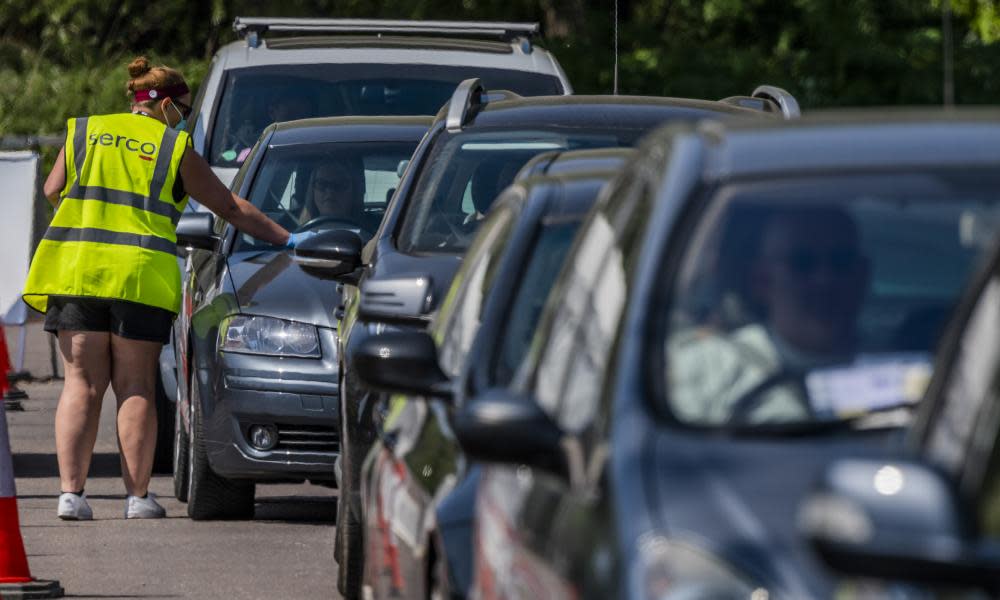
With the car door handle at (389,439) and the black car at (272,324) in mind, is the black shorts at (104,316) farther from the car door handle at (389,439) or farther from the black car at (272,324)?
the car door handle at (389,439)

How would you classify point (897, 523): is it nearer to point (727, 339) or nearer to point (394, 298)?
point (727, 339)

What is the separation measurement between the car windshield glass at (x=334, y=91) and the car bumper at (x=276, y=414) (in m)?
3.28

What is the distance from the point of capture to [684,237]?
4.02m

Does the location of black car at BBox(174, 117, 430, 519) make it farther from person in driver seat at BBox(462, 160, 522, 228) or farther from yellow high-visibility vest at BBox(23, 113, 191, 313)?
person in driver seat at BBox(462, 160, 522, 228)

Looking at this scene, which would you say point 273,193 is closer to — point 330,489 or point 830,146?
point 330,489

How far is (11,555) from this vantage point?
26.8 ft

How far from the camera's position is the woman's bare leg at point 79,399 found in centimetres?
1035

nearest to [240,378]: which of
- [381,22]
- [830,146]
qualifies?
[381,22]

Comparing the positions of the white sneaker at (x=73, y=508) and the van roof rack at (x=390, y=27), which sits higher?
the van roof rack at (x=390, y=27)

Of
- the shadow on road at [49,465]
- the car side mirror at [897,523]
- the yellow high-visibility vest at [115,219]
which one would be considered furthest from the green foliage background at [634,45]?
the car side mirror at [897,523]

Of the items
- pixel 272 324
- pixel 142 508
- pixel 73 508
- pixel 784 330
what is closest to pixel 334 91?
pixel 272 324

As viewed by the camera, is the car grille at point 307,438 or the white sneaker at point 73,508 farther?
the white sneaker at point 73,508


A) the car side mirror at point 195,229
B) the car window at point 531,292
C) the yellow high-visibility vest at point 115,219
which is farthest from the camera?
the car side mirror at point 195,229

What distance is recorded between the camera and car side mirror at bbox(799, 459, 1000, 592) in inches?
107
